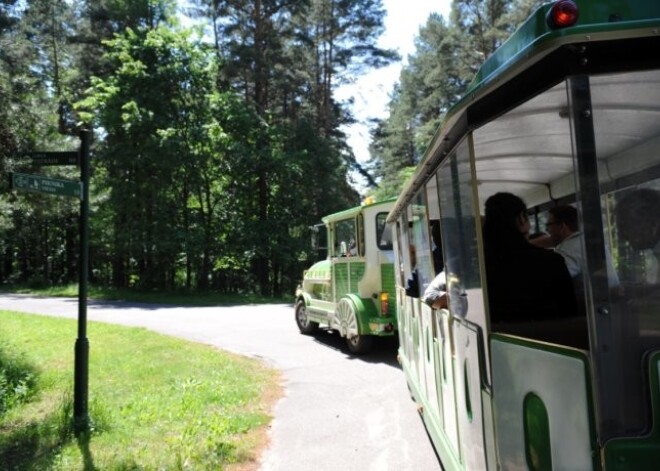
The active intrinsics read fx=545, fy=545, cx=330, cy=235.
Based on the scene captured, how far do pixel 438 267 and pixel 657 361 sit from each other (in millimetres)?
2367

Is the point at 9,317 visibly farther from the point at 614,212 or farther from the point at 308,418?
the point at 614,212

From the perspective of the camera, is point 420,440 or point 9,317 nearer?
point 420,440

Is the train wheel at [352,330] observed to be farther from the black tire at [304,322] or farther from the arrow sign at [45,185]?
the arrow sign at [45,185]

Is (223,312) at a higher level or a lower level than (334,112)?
lower

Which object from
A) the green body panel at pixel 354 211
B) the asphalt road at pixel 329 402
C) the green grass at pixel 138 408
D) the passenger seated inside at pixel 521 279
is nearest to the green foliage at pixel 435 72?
the green body panel at pixel 354 211

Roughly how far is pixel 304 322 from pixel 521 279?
931 centimetres

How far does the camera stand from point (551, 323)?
2.65 m

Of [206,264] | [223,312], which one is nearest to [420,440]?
[223,312]

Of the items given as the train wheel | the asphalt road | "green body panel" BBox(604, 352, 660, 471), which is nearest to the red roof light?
"green body panel" BBox(604, 352, 660, 471)

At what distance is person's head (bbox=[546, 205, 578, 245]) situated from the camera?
2881mm

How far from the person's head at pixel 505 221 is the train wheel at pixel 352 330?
605 centimetres

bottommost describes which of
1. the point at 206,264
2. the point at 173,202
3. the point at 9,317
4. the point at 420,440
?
the point at 420,440

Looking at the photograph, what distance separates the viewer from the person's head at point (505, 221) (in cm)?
282

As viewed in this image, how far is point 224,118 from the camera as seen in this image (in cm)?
2547
